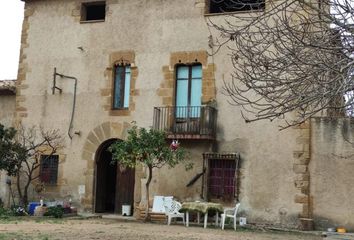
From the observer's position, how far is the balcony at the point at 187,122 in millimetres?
15477

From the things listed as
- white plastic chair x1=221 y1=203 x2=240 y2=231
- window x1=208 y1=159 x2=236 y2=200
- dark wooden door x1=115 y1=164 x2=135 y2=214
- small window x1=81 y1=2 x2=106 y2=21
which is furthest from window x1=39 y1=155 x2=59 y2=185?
white plastic chair x1=221 y1=203 x2=240 y2=231

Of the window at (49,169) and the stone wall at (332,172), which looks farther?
the window at (49,169)

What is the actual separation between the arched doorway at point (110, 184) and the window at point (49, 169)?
1474 mm

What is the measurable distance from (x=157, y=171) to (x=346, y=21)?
1115cm

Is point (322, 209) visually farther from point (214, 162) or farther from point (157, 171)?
point (157, 171)

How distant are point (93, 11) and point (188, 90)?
499 cm

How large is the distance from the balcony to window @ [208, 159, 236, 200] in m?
0.83

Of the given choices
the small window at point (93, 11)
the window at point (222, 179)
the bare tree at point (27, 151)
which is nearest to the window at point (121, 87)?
the small window at point (93, 11)

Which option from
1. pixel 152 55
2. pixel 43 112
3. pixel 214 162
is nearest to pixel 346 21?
pixel 214 162

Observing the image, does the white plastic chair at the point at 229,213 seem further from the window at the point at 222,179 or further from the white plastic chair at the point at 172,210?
the white plastic chair at the point at 172,210

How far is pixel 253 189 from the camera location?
1507 centimetres

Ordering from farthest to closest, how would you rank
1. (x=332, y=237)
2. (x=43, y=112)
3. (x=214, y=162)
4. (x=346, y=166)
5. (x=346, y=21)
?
1. (x=43, y=112)
2. (x=214, y=162)
3. (x=346, y=166)
4. (x=332, y=237)
5. (x=346, y=21)

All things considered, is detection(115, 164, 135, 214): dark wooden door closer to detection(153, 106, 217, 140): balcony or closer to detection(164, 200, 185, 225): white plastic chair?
detection(153, 106, 217, 140): balcony

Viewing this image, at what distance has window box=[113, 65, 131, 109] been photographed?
56.6ft
